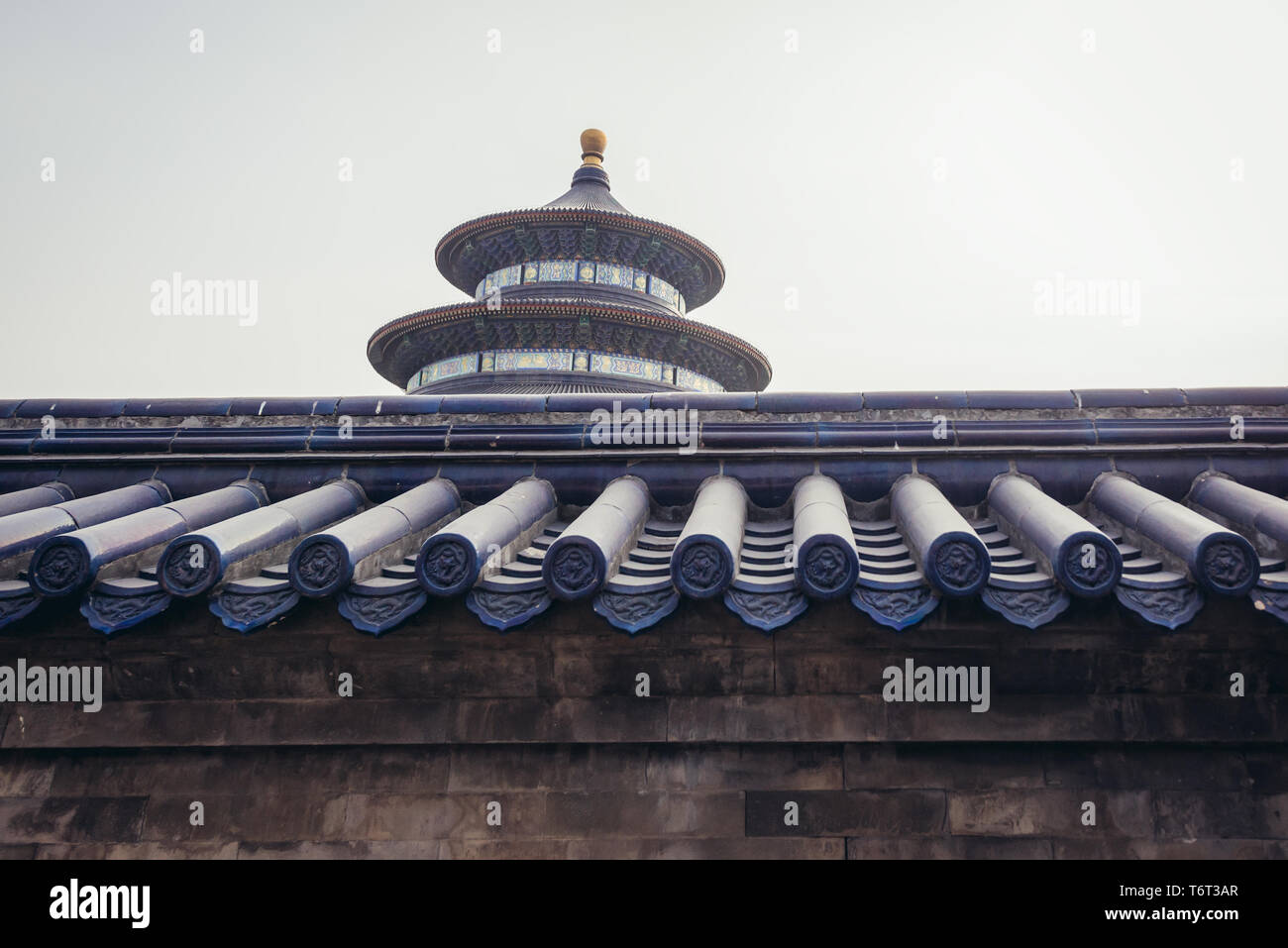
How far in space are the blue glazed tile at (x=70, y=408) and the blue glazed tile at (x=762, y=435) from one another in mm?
3804

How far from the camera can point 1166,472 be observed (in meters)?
4.34

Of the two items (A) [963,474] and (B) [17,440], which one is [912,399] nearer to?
(A) [963,474]

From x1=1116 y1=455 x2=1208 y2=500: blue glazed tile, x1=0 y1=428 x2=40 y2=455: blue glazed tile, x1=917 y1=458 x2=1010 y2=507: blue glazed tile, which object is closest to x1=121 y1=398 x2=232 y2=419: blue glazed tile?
x1=0 y1=428 x2=40 y2=455: blue glazed tile

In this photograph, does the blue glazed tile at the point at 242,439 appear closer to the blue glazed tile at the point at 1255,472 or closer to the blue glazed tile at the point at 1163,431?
the blue glazed tile at the point at 1163,431

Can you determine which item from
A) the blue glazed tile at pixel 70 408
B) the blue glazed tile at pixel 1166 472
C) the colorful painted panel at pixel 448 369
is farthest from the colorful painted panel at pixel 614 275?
the blue glazed tile at pixel 1166 472

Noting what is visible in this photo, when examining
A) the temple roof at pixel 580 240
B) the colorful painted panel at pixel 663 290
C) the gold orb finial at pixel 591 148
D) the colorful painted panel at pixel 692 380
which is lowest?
the colorful painted panel at pixel 692 380

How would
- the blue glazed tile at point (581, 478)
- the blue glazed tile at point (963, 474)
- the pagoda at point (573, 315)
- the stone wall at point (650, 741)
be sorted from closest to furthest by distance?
the stone wall at point (650, 741) < the blue glazed tile at point (963, 474) < the blue glazed tile at point (581, 478) < the pagoda at point (573, 315)

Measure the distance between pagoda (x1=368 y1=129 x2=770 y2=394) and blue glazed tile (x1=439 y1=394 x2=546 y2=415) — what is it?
7.05 meters

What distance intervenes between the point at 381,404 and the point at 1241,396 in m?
4.97

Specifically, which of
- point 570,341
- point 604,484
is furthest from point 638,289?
point 604,484

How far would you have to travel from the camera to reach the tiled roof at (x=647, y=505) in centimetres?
323

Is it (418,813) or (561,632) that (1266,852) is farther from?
(418,813)

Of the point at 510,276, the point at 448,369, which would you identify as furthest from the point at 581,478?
the point at 510,276
